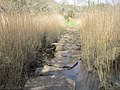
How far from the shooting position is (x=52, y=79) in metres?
3.33

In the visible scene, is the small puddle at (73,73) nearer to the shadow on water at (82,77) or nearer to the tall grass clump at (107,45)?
the shadow on water at (82,77)

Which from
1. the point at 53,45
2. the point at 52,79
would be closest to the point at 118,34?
the point at 52,79

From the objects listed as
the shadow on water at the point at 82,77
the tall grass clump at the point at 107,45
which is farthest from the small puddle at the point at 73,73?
the tall grass clump at the point at 107,45

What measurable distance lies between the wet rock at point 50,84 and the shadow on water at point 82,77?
249 mm

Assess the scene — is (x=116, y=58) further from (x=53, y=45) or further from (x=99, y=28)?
(x=53, y=45)

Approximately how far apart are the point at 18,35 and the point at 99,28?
57.7 inches

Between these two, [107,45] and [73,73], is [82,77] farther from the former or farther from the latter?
[107,45]

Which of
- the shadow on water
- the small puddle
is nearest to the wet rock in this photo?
the shadow on water

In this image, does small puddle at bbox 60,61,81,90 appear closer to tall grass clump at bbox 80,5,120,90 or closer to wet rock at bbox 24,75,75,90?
tall grass clump at bbox 80,5,120,90

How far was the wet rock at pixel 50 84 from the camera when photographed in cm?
297

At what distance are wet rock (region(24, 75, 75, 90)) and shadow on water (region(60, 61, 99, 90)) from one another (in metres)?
0.25

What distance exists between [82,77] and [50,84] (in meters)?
0.94

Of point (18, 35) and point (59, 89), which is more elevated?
point (18, 35)

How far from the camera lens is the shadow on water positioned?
3.34 meters
